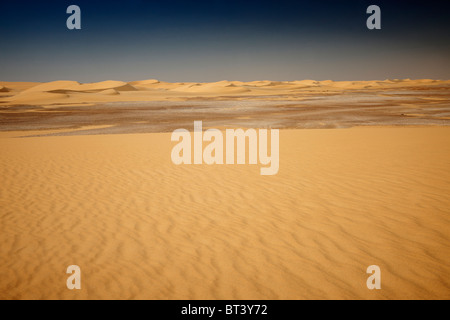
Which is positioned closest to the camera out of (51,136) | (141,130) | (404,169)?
(404,169)

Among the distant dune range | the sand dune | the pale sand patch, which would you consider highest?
the sand dune

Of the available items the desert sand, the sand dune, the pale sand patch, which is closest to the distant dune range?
the sand dune

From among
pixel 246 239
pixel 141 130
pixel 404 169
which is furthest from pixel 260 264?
pixel 141 130

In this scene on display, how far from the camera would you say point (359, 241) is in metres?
4.18

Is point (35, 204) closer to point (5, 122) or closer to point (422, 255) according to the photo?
point (422, 255)

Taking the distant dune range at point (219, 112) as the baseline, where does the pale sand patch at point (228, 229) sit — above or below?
below

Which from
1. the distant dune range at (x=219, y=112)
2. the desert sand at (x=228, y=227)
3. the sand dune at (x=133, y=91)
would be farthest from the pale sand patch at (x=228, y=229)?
the sand dune at (x=133, y=91)

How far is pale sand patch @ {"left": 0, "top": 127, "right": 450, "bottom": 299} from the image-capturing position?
3.38 m

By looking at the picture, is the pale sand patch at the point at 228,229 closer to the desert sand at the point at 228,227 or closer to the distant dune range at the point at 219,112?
the desert sand at the point at 228,227

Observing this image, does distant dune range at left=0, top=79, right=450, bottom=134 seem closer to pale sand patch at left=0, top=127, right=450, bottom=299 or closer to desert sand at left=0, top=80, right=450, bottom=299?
desert sand at left=0, top=80, right=450, bottom=299

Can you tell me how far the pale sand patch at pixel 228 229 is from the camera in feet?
11.1

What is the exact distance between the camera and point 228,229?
4.71 meters

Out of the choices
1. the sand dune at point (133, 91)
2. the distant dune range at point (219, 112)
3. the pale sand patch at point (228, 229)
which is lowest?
the pale sand patch at point (228, 229)

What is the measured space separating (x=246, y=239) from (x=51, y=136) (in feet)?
46.2
